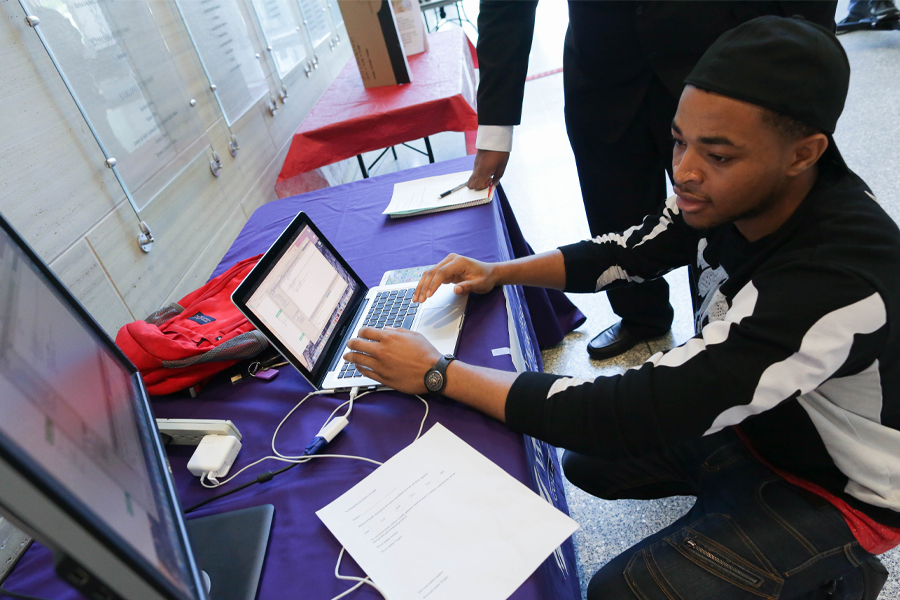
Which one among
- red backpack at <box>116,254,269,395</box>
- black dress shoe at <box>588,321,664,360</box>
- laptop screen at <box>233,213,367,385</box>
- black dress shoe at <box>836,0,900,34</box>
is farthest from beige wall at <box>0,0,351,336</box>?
black dress shoe at <box>836,0,900,34</box>

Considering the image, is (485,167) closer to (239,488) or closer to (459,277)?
(459,277)

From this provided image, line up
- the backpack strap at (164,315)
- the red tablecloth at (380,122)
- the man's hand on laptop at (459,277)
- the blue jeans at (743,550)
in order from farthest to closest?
the red tablecloth at (380,122) < the backpack strap at (164,315) < the man's hand on laptop at (459,277) < the blue jeans at (743,550)

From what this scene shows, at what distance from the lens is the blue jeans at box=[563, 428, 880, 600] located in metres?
0.72

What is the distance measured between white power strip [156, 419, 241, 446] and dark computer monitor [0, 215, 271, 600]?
5.5 inches

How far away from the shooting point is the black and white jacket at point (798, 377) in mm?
616

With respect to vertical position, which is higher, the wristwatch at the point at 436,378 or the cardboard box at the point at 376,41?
the cardboard box at the point at 376,41

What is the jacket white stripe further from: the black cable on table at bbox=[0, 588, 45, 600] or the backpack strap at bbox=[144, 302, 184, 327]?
the backpack strap at bbox=[144, 302, 184, 327]

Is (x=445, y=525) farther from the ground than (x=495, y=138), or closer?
closer

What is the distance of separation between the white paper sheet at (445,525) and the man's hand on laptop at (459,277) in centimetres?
33

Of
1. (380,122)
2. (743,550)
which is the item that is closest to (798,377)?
(743,550)

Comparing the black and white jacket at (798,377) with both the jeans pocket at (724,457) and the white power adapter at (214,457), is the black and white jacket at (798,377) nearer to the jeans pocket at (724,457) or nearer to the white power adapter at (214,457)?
the jeans pocket at (724,457)

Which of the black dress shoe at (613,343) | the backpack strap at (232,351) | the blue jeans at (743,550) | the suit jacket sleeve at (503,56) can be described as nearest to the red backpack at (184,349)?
the backpack strap at (232,351)

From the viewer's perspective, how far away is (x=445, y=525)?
0.60m

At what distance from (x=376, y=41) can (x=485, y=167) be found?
52.0 inches
